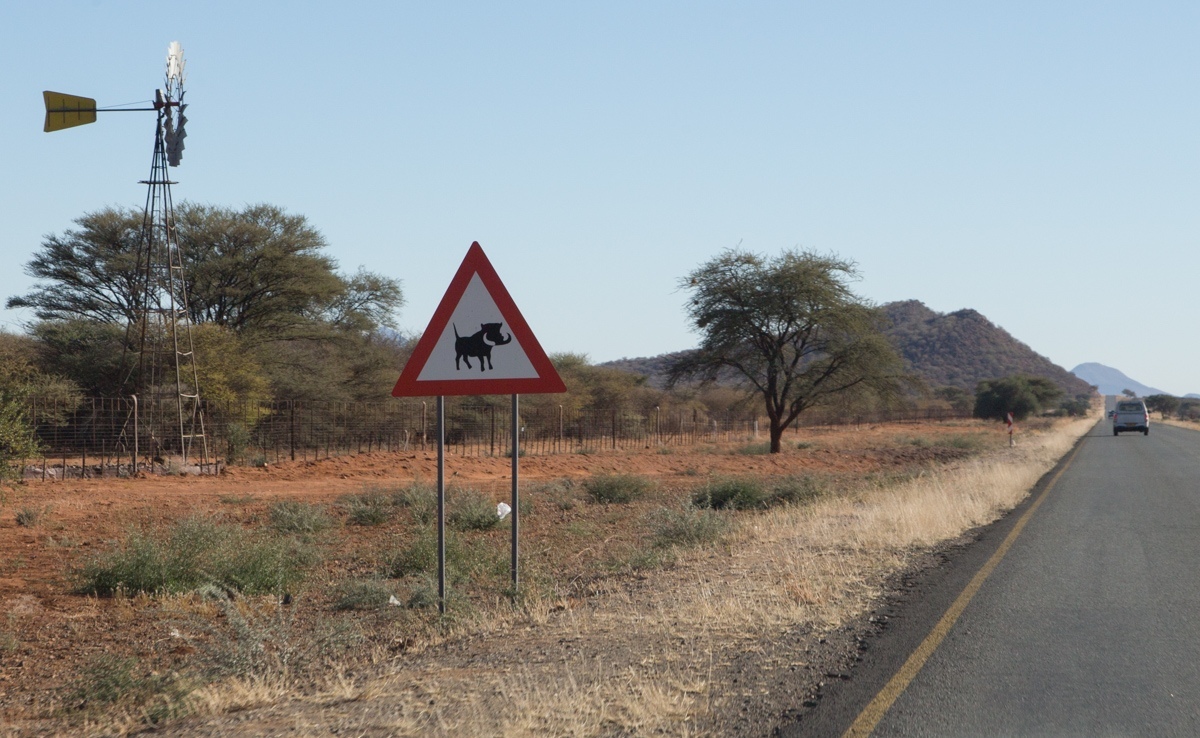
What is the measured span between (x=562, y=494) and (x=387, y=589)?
11228 mm

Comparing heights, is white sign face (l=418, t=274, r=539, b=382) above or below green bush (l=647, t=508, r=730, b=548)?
above

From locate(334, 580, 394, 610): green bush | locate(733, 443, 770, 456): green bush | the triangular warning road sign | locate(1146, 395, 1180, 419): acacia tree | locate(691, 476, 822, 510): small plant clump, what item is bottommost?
locate(334, 580, 394, 610): green bush

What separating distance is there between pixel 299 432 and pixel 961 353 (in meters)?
154

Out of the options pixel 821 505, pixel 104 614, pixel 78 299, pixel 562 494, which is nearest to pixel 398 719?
pixel 104 614

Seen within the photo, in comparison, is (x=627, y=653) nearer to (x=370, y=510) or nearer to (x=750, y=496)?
(x=370, y=510)

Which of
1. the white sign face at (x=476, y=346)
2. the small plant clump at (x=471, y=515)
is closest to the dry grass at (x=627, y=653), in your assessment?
the white sign face at (x=476, y=346)

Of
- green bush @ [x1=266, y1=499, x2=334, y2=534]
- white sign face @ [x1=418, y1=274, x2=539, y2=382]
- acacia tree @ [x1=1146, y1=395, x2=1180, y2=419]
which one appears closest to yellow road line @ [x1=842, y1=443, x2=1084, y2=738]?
white sign face @ [x1=418, y1=274, x2=539, y2=382]

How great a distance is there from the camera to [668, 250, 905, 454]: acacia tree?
1663 inches

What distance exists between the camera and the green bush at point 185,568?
34.6 ft

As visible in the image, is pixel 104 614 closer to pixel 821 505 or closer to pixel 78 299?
pixel 821 505

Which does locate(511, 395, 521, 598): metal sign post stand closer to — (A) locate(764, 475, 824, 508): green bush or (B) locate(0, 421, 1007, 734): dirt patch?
(B) locate(0, 421, 1007, 734): dirt patch

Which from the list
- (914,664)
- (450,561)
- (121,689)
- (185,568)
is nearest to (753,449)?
(450,561)

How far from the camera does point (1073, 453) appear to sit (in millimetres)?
36906

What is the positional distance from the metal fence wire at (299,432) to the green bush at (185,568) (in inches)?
574
